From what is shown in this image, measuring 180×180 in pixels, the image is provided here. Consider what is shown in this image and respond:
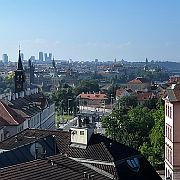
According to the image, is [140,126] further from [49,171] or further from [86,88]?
[86,88]

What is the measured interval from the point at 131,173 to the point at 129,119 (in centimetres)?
3416

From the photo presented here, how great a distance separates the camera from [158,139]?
155ft

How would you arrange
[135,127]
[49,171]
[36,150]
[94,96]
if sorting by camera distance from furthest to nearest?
[94,96] → [135,127] → [36,150] → [49,171]

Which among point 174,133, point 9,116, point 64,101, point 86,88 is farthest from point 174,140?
point 86,88

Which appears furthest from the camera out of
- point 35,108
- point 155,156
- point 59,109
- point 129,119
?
point 59,109

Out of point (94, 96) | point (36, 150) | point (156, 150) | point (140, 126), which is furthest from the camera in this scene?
point (94, 96)

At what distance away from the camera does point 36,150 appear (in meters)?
29.2

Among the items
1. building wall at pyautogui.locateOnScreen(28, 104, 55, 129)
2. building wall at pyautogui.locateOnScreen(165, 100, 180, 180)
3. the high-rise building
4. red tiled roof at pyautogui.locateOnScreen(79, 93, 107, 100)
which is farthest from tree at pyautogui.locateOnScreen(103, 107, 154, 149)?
red tiled roof at pyautogui.locateOnScreen(79, 93, 107, 100)

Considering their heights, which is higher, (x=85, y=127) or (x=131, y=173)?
(x=85, y=127)

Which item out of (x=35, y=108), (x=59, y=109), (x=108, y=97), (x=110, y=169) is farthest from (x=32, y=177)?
(x=108, y=97)

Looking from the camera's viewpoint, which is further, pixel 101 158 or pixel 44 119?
pixel 44 119

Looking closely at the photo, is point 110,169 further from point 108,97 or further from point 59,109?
point 108,97

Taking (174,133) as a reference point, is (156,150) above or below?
below

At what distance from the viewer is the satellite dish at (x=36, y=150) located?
Answer: 28861mm
